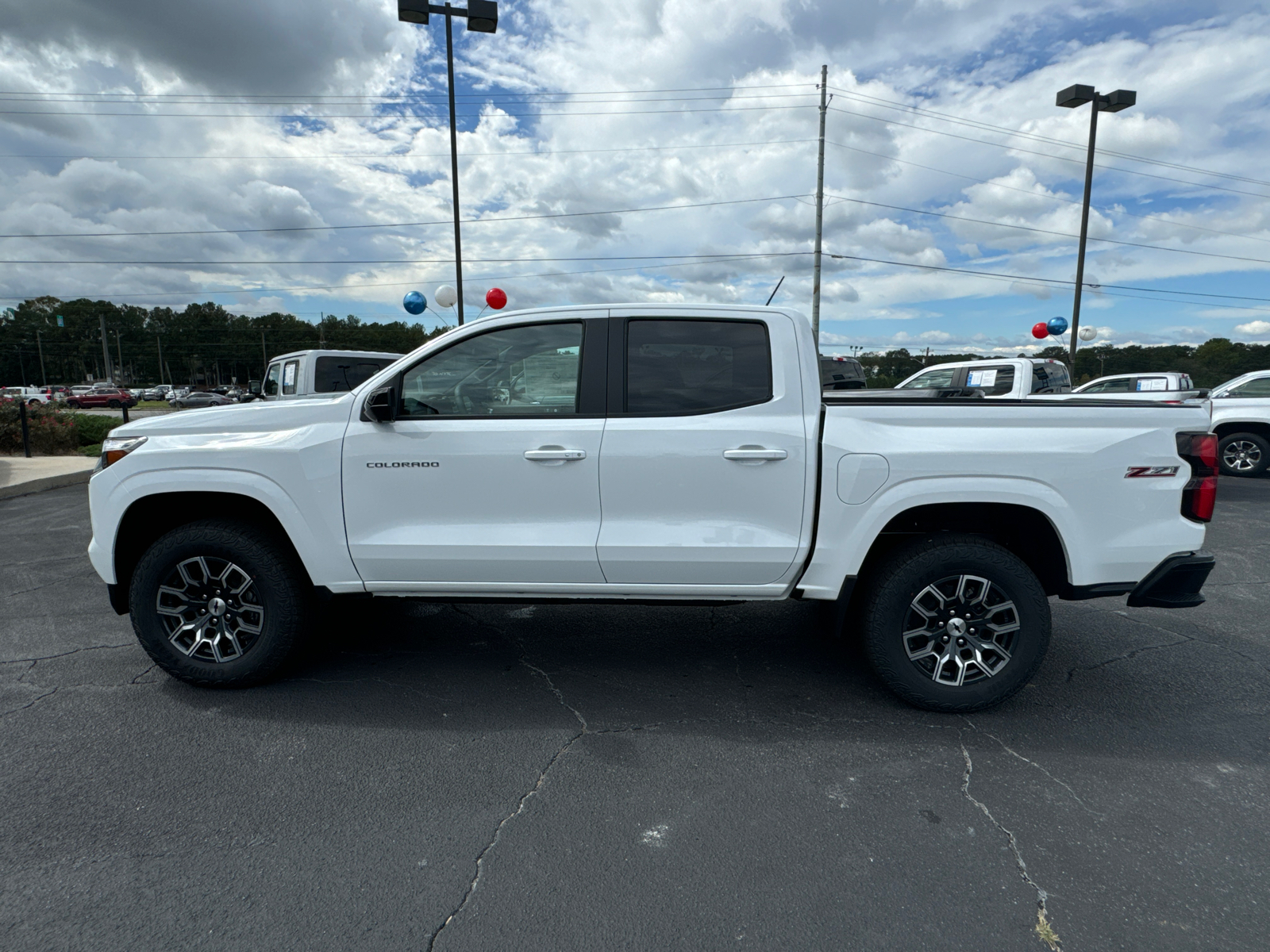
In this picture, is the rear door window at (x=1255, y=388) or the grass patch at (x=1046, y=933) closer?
the grass patch at (x=1046, y=933)

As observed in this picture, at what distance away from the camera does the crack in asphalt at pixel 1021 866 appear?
2.07m

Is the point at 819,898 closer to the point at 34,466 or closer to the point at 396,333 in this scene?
the point at 34,466

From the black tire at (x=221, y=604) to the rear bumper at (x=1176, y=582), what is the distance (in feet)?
13.0

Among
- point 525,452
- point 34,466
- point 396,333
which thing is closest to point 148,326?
point 396,333

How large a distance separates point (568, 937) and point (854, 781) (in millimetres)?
1331

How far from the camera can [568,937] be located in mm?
2055

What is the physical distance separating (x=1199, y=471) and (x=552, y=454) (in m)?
2.87

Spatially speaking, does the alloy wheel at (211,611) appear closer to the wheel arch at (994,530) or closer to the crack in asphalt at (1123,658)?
the wheel arch at (994,530)

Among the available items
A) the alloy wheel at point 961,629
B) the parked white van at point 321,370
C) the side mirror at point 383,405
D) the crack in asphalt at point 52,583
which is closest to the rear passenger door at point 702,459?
the alloy wheel at point 961,629

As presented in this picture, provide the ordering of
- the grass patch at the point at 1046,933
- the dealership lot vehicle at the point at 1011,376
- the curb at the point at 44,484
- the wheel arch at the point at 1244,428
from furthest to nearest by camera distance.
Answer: the wheel arch at the point at 1244,428 < the dealership lot vehicle at the point at 1011,376 < the curb at the point at 44,484 < the grass patch at the point at 1046,933

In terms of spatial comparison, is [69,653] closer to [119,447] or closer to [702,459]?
[119,447]

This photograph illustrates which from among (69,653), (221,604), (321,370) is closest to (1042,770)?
(221,604)

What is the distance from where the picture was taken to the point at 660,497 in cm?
334

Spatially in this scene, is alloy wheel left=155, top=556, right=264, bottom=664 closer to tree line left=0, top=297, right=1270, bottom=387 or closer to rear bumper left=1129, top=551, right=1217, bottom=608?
rear bumper left=1129, top=551, right=1217, bottom=608
